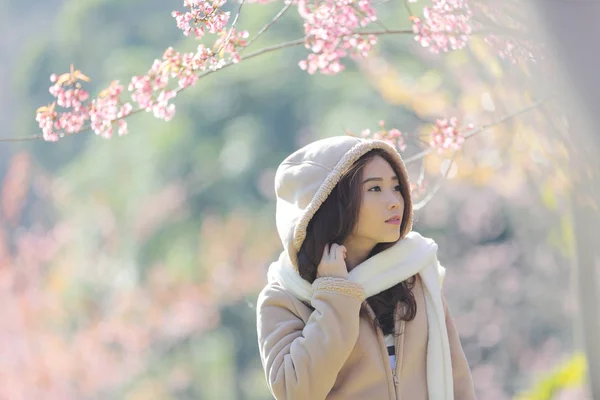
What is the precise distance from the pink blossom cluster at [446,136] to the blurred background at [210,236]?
3.09 m

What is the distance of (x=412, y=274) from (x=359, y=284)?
128 millimetres

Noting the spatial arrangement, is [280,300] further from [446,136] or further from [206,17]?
[446,136]

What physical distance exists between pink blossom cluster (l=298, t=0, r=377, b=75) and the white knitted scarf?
941 mm

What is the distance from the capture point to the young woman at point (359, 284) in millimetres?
1521

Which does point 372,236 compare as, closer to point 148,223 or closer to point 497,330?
point 497,330

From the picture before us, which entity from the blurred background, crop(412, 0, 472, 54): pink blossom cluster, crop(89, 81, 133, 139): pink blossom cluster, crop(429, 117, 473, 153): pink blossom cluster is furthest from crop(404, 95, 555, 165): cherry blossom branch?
the blurred background

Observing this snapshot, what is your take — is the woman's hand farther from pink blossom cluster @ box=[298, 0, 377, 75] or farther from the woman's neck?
pink blossom cluster @ box=[298, 0, 377, 75]

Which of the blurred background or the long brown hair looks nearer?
the long brown hair

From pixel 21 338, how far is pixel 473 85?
394 cm

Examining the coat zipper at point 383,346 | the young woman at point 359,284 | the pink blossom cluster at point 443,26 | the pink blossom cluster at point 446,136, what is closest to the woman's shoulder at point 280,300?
the young woman at point 359,284

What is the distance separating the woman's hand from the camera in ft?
5.03

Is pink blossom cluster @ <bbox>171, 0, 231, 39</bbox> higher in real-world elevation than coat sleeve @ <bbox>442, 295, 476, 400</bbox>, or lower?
higher

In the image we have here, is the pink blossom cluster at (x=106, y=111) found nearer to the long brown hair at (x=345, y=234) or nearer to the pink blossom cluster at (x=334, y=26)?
the pink blossom cluster at (x=334, y=26)

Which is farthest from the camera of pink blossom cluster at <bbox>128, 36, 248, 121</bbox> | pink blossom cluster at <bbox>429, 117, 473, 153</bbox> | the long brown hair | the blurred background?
the blurred background
